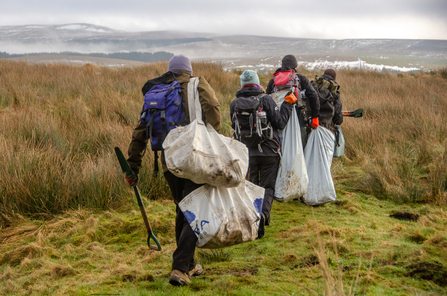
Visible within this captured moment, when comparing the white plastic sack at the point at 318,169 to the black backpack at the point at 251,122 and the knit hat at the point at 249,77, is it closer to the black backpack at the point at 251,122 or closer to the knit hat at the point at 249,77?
the black backpack at the point at 251,122

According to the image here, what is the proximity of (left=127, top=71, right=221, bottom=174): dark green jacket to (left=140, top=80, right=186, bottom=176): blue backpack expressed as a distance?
0.06m

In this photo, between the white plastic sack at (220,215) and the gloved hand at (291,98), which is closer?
the white plastic sack at (220,215)

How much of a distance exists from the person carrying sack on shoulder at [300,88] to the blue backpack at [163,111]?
206cm

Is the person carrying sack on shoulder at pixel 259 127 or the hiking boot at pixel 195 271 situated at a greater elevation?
the person carrying sack on shoulder at pixel 259 127

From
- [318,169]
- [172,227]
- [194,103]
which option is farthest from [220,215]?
[318,169]

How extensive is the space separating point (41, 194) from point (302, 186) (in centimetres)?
331

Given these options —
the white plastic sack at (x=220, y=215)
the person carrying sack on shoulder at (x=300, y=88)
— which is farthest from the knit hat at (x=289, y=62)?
the white plastic sack at (x=220, y=215)

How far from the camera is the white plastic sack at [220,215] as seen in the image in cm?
249

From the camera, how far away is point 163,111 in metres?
2.82

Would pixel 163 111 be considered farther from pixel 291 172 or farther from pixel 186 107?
pixel 291 172

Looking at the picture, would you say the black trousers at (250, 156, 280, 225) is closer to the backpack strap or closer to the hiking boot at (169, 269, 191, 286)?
the backpack strap

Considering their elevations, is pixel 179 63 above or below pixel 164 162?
above

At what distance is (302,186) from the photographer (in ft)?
14.3

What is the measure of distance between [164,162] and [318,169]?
2645mm
